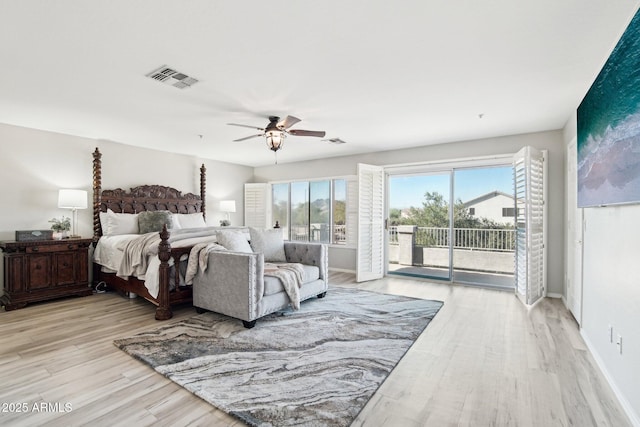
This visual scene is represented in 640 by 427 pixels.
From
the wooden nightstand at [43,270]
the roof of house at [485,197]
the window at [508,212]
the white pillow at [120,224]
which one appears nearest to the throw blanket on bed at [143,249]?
the wooden nightstand at [43,270]

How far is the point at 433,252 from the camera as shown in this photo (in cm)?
703

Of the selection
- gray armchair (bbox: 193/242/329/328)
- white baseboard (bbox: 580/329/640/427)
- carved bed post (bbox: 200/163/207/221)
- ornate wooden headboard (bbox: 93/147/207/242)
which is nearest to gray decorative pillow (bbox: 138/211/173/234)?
ornate wooden headboard (bbox: 93/147/207/242)

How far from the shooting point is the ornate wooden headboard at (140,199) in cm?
495

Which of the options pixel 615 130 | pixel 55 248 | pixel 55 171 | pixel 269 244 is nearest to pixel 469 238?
pixel 269 244

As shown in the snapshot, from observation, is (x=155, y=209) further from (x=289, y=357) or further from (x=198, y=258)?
(x=289, y=357)

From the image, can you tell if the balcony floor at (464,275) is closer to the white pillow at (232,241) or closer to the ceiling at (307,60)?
the ceiling at (307,60)

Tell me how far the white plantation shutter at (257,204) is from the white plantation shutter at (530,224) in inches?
204

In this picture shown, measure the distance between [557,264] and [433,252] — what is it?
8.97ft

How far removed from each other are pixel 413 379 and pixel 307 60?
263cm

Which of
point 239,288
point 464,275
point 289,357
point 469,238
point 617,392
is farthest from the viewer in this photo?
point 469,238

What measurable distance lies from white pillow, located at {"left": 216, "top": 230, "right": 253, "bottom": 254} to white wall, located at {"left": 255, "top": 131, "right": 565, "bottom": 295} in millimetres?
3015

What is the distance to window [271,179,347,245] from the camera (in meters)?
6.69

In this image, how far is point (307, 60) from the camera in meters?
2.47

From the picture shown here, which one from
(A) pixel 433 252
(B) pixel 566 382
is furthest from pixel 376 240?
(B) pixel 566 382
